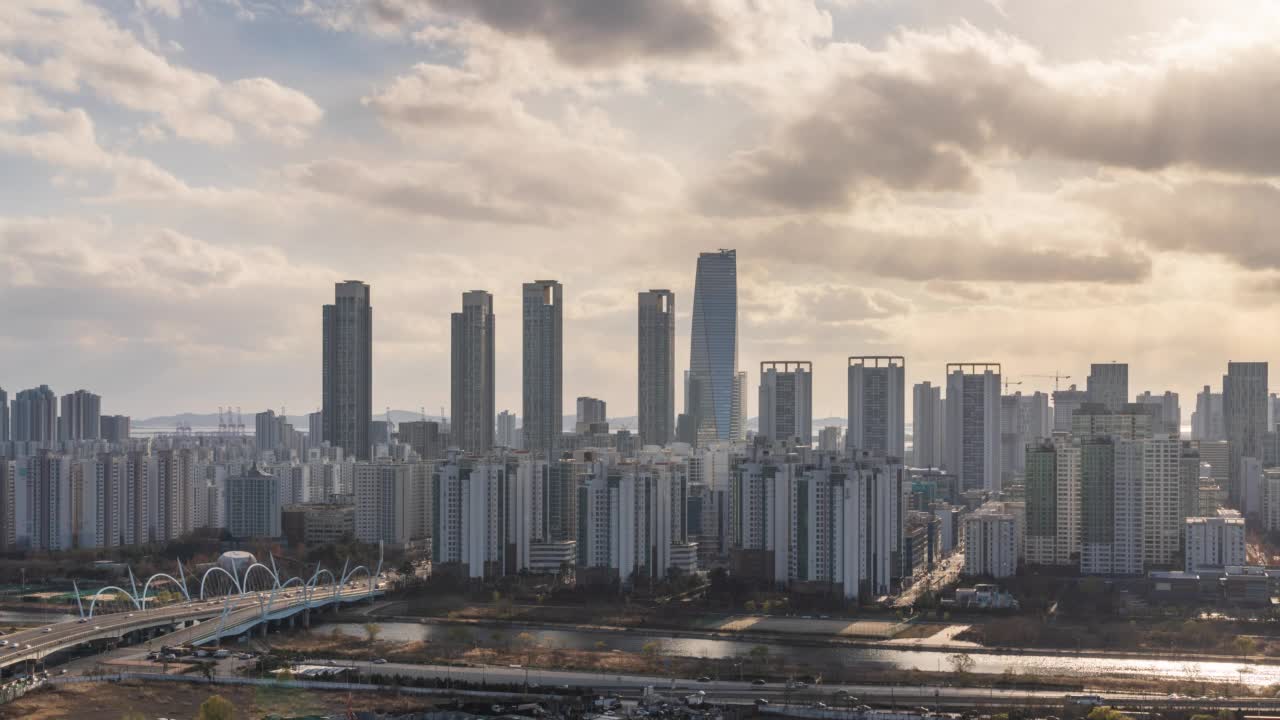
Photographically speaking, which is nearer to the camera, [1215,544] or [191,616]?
[191,616]

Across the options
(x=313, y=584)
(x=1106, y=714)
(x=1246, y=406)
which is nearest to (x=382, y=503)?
(x=313, y=584)

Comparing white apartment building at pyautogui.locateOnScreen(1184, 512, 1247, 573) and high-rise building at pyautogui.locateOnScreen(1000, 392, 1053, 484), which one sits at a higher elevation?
high-rise building at pyautogui.locateOnScreen(1000, 392, 1053, 484)

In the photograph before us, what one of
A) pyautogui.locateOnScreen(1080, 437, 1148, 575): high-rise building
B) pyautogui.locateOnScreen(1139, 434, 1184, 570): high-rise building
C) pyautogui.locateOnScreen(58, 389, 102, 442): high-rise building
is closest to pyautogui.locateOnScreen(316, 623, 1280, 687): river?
pyautogui.locateOnScreen(1080, 437, 1148, 575): high-rise building

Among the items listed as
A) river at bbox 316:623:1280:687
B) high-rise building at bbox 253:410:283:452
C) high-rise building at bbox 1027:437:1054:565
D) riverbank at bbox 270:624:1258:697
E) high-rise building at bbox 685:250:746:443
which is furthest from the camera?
high-rise building at bbox 253:410:283:452

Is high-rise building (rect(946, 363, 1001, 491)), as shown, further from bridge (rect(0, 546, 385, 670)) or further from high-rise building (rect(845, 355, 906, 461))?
bridge (rect(0, 546, 385, 670))

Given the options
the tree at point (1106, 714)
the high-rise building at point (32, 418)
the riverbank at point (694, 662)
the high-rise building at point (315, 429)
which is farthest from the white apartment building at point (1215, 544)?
the high-rise building at point (32, 418)

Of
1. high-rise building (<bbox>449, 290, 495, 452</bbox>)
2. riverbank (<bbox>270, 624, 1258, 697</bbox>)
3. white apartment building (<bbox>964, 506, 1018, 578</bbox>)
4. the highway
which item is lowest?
riverbank (<bbox>270, 624, 1258, 697</bbox>)

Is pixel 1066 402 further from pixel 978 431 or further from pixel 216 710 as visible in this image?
pixel 216 710
